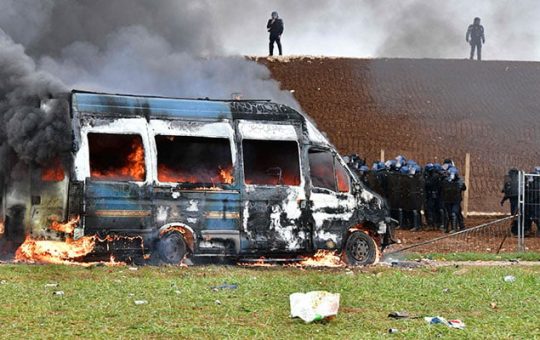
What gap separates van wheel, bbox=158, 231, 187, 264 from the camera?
16.1 meters

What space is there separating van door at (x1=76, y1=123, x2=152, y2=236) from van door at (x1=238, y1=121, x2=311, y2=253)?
154 centimetres

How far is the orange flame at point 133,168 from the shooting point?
52.3ft

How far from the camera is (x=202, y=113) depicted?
54.3 ft

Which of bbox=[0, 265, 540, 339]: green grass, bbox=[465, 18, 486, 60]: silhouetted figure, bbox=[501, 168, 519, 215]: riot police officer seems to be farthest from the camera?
bbox=[465, 18, 486, 60]: silhouetted figure

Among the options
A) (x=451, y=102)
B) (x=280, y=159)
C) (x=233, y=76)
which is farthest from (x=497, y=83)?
(x=280, y=159)

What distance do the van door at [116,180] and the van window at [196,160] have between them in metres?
0.39

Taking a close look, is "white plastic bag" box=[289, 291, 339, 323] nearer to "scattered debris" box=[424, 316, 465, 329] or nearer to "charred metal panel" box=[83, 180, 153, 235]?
"scattered debris" box=[424, 316, 465, 329]

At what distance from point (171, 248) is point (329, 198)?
2592 mm

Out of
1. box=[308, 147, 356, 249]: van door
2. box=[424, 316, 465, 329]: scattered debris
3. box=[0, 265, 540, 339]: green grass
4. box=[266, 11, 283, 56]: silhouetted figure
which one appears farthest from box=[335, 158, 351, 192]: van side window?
box=[266, 11, 283, 56]: silhouetted figure

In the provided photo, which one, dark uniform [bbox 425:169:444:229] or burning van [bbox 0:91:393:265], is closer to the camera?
burning van [bbox 0:91:393:265]

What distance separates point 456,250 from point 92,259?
876 centimetres

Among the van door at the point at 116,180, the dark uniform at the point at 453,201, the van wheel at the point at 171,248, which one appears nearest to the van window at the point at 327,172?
the van wheel at the point at 171,248

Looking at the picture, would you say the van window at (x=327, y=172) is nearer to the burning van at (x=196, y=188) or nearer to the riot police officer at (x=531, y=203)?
the burning van at (x=196, y=188)

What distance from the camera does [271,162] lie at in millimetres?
17047
